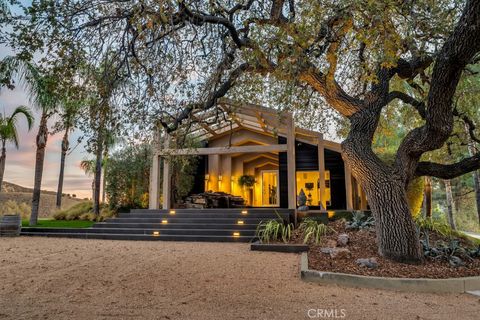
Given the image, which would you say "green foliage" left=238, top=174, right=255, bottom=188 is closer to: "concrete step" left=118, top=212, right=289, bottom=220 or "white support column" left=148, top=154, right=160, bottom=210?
"white support column" left=148, top=154, right=160, bottom=210

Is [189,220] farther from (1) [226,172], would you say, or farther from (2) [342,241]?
(1) [226,172]

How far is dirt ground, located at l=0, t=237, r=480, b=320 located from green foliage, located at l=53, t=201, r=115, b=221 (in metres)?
8.27

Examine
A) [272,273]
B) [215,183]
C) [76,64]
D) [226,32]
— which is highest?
[226,32]

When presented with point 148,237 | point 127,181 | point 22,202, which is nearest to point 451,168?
point 148,237

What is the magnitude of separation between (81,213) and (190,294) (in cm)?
1291

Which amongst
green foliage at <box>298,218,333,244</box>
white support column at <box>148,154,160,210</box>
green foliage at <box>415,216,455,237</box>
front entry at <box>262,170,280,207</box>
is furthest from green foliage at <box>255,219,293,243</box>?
front entry at <box>262,170,280,207</box>

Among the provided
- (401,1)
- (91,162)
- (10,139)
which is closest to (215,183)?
(10,139)

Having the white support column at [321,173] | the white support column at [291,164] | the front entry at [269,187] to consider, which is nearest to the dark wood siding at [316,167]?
the front entry at [269,187]

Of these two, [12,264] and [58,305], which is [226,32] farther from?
[12,264]

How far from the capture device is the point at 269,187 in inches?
680

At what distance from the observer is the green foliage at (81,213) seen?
1369 centimetres

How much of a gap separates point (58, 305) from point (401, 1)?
6.03 meters

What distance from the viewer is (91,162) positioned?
2116 cm

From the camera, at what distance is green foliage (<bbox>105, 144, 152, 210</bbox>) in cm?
1467
